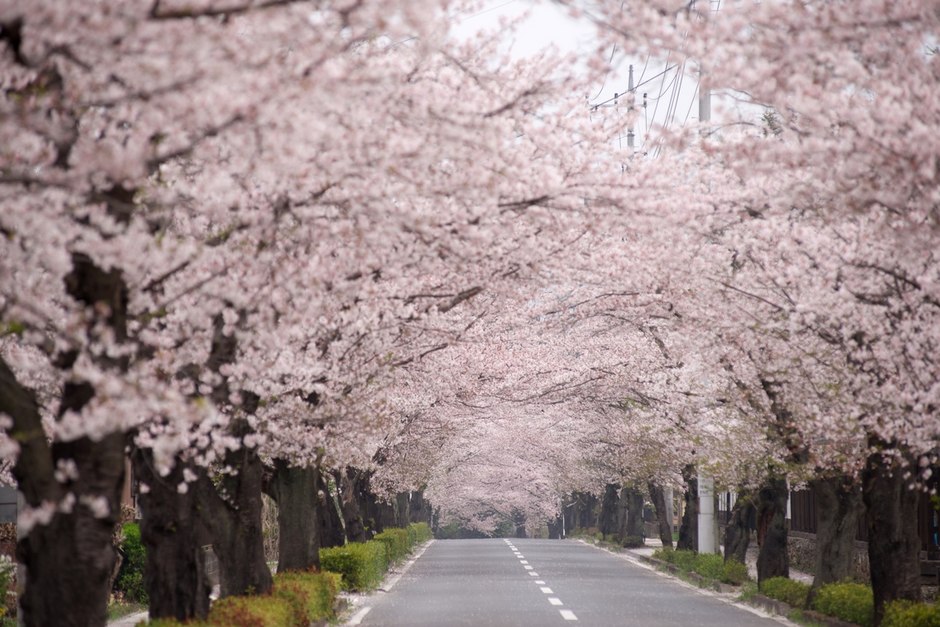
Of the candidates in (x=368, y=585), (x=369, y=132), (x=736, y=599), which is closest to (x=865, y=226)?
(x=369, y=132)

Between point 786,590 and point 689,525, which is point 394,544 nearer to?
point 689,525

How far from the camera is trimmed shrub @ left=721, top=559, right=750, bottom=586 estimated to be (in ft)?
82.0

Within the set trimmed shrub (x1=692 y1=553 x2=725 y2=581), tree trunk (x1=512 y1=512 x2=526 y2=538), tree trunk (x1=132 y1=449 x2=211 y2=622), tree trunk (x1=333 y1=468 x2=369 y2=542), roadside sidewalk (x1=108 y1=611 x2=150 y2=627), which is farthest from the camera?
tree trunk (x1=512 y1=512 x2=526 y2=538)

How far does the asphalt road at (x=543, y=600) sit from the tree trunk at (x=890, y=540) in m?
3.02

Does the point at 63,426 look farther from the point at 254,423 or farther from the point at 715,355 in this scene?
the point at 715,355

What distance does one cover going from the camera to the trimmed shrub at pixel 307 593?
13.9 meters

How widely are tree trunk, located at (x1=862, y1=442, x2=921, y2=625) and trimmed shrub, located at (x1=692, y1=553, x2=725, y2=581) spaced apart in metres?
11.1

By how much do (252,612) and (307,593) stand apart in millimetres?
3726

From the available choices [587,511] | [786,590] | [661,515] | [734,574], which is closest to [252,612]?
[786,590]

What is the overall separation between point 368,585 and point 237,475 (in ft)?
36.4

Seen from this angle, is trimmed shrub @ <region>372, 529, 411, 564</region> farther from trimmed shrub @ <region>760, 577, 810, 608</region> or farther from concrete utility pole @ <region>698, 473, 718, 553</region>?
trimmed shrub @ <region>760, 577, 810, 608</region>

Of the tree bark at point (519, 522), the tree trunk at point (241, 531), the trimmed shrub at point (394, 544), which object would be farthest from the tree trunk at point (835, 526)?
the tree bark at point (519, 522)

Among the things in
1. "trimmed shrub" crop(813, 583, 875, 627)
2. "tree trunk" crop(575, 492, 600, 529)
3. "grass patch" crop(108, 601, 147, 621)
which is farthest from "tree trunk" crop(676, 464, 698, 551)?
"tree trunk" crop(575, 492, 600, 529)

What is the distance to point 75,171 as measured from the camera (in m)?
5.36
